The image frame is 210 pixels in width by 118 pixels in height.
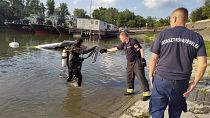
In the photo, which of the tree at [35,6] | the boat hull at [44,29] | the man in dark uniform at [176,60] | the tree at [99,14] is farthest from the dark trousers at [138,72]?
the tree at [35,6]

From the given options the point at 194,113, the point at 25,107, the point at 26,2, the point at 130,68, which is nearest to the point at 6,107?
the point at 25,107

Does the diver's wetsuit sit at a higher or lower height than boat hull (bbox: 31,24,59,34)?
lower

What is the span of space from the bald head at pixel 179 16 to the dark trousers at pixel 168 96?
32.6 inches

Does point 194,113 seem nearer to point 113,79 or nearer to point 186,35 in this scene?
point 186,35

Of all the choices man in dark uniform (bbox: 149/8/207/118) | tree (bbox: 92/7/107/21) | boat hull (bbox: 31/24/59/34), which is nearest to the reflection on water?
man in dark uniform (bbox: 149/8/207/118)

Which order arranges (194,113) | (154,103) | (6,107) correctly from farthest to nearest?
(6,107)
(194,113)
(154,103)

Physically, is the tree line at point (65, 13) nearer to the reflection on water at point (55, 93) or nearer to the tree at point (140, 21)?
the tree at point (140, 21)

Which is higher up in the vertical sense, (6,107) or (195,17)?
(195,17)

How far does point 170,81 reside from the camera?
466cm

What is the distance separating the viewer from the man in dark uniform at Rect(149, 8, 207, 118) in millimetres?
4535

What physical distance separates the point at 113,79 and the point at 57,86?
2.52 metres

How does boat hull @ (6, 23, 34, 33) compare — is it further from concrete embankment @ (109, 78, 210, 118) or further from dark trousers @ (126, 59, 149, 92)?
concrete embankment @ (109, 78, 210, 118)

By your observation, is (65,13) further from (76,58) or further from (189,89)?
(189,89)

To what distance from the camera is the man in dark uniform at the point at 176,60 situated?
4535mm
